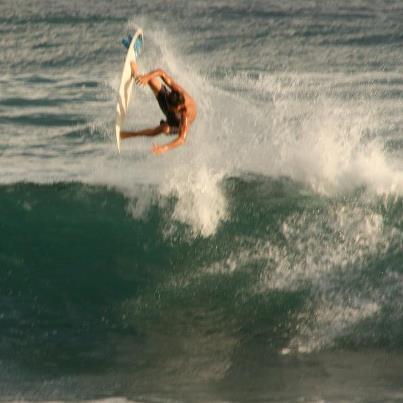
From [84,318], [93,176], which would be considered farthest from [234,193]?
[84,318]

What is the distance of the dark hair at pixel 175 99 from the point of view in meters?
13.2

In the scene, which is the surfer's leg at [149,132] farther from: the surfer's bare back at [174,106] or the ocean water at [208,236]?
the ocean water at [208,236]

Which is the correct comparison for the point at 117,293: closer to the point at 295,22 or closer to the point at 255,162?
the point at 255,162

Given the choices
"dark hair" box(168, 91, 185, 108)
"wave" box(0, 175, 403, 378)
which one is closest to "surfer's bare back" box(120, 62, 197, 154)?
"dark hair" box(168, 91, 185, 108)

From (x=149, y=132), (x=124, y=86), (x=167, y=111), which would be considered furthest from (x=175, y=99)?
(x=124, y=86)

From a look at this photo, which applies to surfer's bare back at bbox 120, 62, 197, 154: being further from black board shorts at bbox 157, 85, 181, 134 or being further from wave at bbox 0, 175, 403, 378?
wave at bbox 0, 175, 403, 378

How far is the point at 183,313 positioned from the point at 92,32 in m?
13.2

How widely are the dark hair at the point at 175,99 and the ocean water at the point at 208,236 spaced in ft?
6.89

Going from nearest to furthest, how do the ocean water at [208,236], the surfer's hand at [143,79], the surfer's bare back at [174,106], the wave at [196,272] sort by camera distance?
the ocean water at [208,236]
the wave at [196,272]
the surfer's hand at [143,79]
the surfer's bare back at [174,106]

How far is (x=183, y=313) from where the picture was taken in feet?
43.7

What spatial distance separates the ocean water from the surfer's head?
6.85 feet

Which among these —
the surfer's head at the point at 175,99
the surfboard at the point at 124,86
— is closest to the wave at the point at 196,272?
the surfboard at the point at 124,86

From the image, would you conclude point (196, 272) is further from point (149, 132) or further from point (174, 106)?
point (174, 106)

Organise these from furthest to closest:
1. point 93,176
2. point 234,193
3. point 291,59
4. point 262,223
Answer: point 291,59 → point 93,176 → point 234,193 → point 262,223
